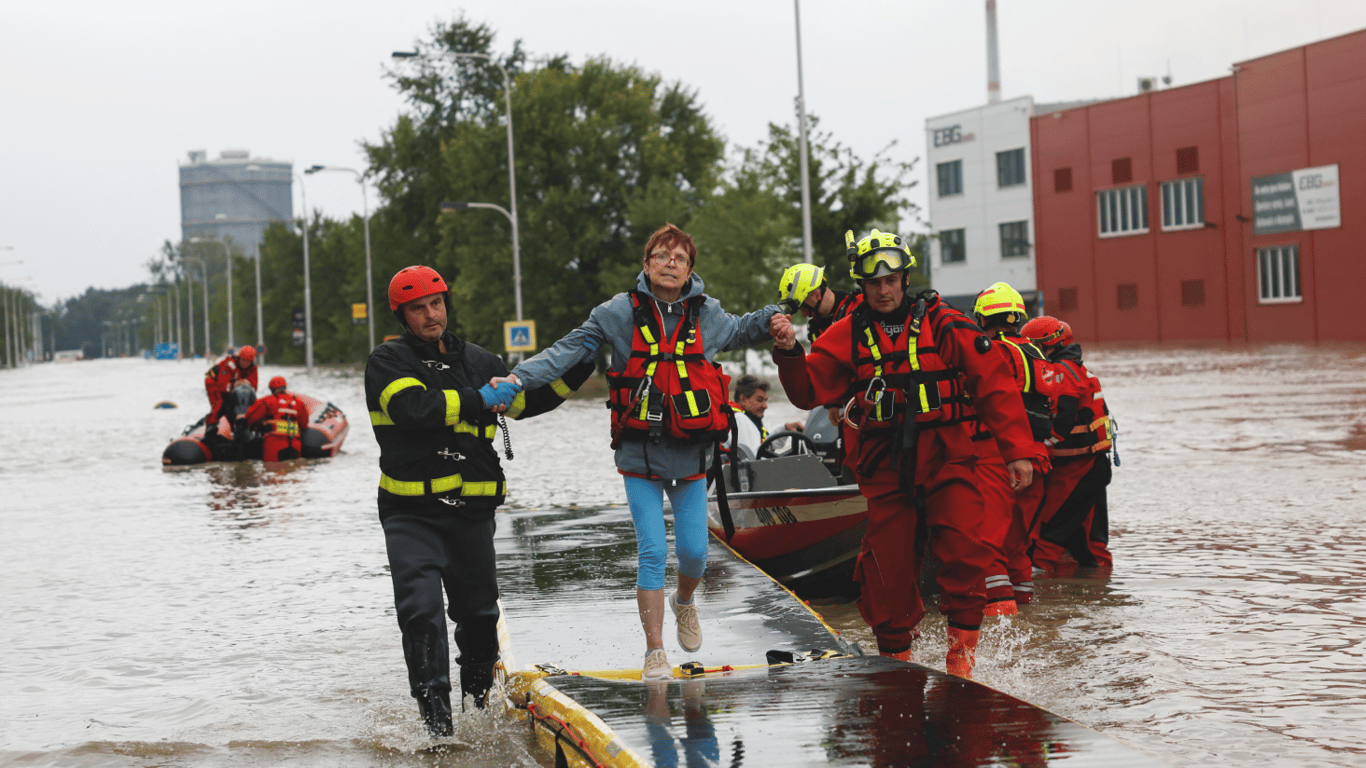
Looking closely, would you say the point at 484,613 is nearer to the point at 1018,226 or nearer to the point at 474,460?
the point at 474,460

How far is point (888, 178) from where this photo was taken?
1316 inches

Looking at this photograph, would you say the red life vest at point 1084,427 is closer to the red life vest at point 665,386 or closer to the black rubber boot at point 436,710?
the red life vest at point 665,386

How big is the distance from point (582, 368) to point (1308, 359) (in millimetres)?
35084

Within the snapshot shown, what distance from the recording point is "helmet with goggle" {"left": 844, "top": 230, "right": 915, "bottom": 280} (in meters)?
5.54

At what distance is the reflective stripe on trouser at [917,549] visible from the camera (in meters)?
5.61

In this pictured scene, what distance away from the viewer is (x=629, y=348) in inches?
228

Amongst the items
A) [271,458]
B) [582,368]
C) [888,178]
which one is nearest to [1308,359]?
[888,178]

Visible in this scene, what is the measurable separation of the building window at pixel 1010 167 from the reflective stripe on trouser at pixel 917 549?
63033 mm

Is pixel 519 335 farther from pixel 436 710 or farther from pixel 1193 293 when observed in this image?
pixel 1193 293

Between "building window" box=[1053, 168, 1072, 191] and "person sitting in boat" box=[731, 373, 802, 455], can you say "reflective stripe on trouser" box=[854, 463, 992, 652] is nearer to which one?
"person sitting in boat" box=[731, 373, 802, 455]

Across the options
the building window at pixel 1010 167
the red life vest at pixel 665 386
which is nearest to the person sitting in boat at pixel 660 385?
the red life vest at pixel 665 386

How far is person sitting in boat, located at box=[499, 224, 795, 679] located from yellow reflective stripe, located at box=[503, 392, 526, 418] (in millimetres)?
76

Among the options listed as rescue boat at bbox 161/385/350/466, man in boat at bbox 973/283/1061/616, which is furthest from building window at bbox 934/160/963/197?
man in boat at bbox 973/283/1061/616

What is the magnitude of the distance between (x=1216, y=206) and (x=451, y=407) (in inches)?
2174
